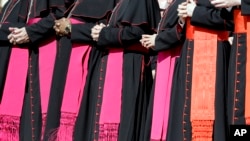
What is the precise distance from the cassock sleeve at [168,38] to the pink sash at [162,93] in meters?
0.13

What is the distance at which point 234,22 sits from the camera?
5773 millimetres

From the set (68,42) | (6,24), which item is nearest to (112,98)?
(68,42)

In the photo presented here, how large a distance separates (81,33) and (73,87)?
52 centimetres

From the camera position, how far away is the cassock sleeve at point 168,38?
6.15 meters

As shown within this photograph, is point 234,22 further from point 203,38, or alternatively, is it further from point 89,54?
point 89,54

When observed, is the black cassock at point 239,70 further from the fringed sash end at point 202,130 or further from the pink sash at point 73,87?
the pink sash at point 73,87

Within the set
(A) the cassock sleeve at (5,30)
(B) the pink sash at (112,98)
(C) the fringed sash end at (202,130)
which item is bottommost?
(C) the fringed sash end at (202,130)

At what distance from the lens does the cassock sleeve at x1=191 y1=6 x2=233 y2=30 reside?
5812 mm

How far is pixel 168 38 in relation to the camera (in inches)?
245

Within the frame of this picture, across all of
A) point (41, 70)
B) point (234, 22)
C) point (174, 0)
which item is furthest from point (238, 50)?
point (41, 70)

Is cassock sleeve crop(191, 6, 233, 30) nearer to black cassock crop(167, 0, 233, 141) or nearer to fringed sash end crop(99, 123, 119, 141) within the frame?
black cassock crop(167, 0, 233, 141)

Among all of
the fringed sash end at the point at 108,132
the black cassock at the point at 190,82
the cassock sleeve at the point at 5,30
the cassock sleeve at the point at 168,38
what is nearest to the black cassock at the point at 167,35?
the cassock sleeve at the point at 168,38

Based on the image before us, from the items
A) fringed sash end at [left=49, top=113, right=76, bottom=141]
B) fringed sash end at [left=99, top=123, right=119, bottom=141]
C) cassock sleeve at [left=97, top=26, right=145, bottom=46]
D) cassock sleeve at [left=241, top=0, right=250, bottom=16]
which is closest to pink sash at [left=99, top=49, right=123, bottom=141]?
fringed sash end at [left=99, top=123, right=119, bottom=141]

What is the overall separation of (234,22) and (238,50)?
0.79ft
